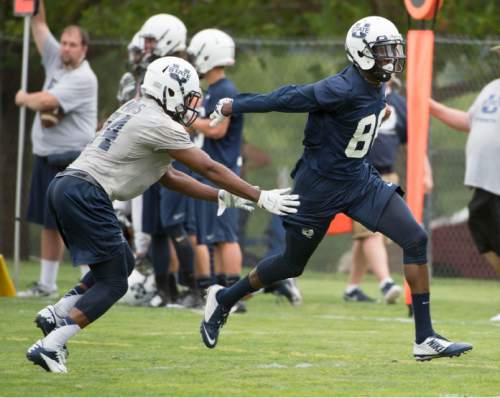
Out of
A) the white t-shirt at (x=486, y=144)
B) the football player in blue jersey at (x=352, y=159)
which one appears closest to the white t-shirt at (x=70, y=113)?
the white t-shirt at (x=486, y=144)

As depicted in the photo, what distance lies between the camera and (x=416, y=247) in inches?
309

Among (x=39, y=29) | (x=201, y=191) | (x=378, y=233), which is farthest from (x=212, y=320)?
(x=39, y=29)

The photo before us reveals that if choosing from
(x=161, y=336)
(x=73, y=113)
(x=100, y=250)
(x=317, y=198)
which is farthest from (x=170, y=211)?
(x=100, y=250)

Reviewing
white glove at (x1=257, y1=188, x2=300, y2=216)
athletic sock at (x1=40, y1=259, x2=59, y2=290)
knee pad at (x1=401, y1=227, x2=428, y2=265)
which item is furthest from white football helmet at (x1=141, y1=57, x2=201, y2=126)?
athletic sock at (x1=40, y1=259, x2=59, y2=290)

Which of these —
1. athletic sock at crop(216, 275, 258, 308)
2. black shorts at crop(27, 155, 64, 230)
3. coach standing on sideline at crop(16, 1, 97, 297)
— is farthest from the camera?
black shorts at crop(27, 155, 64, 230)

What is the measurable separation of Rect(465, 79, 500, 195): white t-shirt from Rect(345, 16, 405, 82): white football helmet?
3.17 meters

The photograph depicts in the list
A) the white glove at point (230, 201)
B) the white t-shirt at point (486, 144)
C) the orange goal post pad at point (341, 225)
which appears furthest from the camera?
the orange goal post pad at point (341, 225)

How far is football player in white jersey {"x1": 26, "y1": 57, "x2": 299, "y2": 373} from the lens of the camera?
718 centimetres

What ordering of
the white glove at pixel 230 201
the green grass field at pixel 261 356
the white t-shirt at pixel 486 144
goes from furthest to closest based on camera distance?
the white t-shirt at pixel 486 144
the white glove at pixel 230 201
the green grass field at pixel 261 356

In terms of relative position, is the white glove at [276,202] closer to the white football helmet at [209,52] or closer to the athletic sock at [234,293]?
the athletic sock at [234,293]

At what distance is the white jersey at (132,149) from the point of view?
7.20m

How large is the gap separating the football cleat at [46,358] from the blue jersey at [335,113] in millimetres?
1808

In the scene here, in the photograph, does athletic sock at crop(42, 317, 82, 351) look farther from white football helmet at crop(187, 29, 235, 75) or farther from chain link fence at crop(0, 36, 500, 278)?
chain link fence at crop(0, 36, 500, 278)

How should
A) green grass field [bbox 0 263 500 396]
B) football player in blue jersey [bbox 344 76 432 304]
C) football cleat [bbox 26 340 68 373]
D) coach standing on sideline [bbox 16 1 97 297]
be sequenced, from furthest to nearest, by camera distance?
football player in blue jersey [bbox 344 76 432 304]
coach standing on sideline [bbox 16 1 97 297]
football cleat [bbox 26 340 68 373]
green grass field [bbox 0 263 500 396]
